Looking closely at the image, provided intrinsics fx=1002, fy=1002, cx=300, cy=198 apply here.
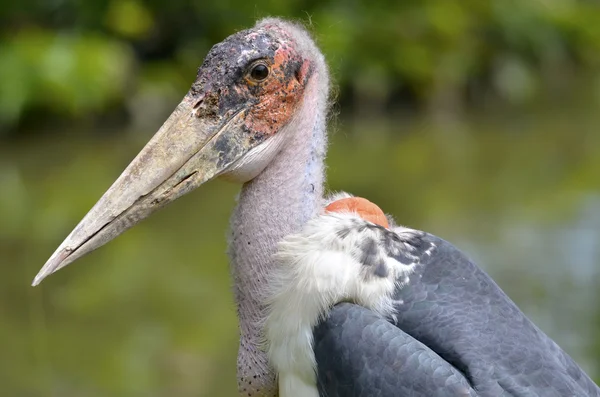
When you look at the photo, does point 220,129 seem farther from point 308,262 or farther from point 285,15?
point 285,15

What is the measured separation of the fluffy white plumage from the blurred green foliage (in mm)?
11381

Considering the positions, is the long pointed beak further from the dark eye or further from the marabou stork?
the dark eye

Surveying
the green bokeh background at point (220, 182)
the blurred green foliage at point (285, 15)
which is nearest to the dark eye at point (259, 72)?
the green bokeh background at point (220, 182)

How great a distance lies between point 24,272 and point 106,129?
6266mm

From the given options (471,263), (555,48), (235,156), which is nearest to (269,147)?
(235,156)

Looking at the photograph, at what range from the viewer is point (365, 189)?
11.1 meters

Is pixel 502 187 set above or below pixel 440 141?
below

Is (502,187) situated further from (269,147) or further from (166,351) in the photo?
(269,147)

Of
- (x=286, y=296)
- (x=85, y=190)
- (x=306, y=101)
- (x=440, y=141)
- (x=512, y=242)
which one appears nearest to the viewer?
(x=286, y=296)

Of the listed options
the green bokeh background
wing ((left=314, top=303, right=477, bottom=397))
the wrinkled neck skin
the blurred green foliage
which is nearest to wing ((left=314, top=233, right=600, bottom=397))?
wing ((left=314, top=303, right=477, bottom=397))

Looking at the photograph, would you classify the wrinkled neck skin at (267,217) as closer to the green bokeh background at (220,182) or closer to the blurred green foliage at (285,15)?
the green bokeh background at (220,182)

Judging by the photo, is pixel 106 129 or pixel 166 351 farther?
pixel 106 129

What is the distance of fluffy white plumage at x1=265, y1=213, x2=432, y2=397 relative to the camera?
290cm

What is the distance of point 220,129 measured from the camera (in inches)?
123
